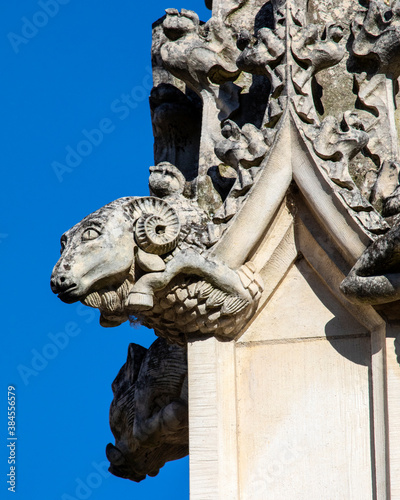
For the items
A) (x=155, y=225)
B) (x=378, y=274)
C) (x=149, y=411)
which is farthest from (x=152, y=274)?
(x=149, y=411)

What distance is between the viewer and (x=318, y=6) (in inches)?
418

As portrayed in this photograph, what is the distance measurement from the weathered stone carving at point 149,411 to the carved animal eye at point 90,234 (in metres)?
1.76

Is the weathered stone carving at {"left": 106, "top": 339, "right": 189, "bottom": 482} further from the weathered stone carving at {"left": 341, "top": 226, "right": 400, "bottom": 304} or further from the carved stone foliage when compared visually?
the weathered stone carving at {"left": 341, "top": 226, "right": 400, "bottom": 304}

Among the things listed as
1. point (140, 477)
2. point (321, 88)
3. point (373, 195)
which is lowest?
point (140, 477)

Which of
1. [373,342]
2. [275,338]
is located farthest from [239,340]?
[373,342]

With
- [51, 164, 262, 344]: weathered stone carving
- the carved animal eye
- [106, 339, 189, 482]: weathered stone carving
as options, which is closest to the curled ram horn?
[51, 164, 262, 344]: weathered stone carving

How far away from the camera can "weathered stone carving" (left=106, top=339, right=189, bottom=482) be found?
10.9 meters

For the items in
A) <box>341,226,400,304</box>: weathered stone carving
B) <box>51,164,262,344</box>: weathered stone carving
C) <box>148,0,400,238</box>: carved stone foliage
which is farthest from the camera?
<box>148,0,400,238</box>: carved stone foliage

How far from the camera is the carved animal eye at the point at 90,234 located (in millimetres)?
9414

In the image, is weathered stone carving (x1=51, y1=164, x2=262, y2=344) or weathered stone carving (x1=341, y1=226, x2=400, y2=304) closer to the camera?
weathered stone carving (x1=341, y1=226, x2=400, y2=304)

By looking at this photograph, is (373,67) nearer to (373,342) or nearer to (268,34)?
(268,34)

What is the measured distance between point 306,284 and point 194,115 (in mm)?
1918

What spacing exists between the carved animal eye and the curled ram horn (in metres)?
0.24

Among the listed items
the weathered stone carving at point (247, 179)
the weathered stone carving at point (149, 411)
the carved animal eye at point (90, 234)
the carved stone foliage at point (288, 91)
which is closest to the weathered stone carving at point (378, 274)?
the weathered stone carving at point (247, 179)
